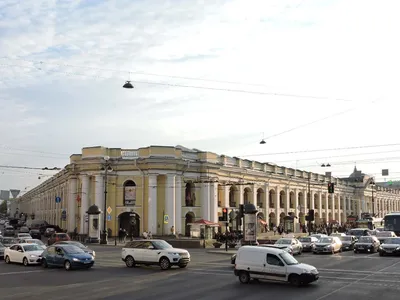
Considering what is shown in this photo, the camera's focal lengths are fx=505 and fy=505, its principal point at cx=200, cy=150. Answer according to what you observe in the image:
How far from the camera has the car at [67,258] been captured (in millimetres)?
26266

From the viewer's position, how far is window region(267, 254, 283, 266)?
2027cm

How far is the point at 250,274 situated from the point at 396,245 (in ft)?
62.9

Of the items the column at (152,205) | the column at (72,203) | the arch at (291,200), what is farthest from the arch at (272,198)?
the column at (72,203)

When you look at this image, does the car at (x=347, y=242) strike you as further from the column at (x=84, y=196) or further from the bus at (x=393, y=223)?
the column at (x=84, y=196)

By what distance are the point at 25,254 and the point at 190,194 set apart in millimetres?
35259

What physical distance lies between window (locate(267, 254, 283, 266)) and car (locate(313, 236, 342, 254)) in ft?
63.6

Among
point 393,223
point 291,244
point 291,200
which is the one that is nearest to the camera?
point 291,244

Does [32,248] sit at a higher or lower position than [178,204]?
lower

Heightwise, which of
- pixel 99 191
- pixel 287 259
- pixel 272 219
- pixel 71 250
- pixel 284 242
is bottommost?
pixel 284 242

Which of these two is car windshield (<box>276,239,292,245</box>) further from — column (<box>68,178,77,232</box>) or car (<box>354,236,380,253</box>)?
column (<box>68,178,77,232</box>)

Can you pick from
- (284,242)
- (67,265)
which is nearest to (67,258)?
(67,265)

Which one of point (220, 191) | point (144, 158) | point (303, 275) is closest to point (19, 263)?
point (303, 275)

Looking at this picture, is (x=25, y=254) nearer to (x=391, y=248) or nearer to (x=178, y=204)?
(x=391, y=248)

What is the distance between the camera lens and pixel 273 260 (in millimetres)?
20281
